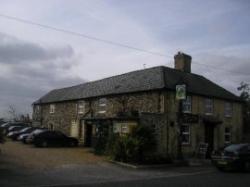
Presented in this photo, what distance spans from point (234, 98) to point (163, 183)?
22.2 m

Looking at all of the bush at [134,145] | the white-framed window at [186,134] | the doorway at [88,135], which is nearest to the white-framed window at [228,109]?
the white-framed window at [186,134]

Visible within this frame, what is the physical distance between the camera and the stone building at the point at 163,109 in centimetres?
3050

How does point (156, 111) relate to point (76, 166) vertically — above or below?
above

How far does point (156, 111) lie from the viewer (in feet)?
102

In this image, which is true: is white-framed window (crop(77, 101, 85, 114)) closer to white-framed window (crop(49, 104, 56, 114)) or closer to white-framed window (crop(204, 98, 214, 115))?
white-framed window (crop(49, 104, 56, 114))

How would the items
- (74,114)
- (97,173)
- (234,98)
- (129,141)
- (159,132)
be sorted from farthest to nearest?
(74,114), (234,98), (159,132), (129,141), (97,173)

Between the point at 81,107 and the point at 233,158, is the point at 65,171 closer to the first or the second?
the point at 233,158

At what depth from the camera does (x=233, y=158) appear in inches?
912

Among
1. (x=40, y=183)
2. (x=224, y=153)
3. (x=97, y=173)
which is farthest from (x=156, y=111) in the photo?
(x=40, y=183)

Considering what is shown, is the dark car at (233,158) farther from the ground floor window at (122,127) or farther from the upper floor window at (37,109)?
the upper floor window at (37,109)

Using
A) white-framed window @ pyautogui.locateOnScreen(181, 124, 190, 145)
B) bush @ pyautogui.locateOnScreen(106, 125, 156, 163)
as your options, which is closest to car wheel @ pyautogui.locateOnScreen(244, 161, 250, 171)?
bush @ pyautogui.locateOnScreen(106, 125, 156, 163)

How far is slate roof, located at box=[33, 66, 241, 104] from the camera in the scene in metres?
32.7

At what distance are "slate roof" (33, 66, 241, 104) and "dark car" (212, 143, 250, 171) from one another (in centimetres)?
818

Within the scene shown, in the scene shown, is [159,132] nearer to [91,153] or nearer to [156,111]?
[156,111]
